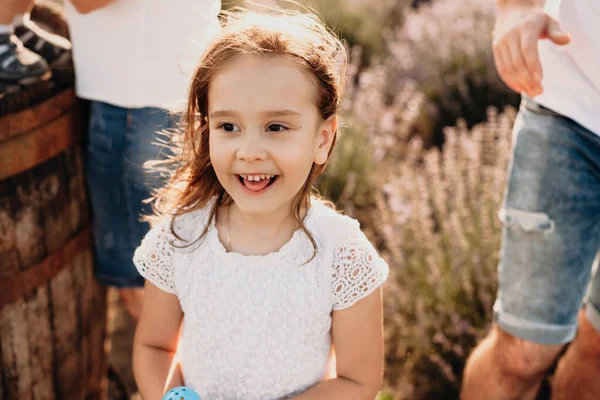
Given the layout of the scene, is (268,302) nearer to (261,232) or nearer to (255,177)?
(261,232)

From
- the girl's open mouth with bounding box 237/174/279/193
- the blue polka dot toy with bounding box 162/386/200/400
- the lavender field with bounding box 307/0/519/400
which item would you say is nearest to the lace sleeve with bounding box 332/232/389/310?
the girl's open mouth with bounding box 237/174/279/193

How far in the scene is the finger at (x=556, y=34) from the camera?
166 cm

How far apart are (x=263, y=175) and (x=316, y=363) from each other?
1.51 feet

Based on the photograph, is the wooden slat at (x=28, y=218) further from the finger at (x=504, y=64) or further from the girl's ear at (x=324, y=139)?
the finger at (x=504, y=64)

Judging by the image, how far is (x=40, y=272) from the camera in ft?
6.83

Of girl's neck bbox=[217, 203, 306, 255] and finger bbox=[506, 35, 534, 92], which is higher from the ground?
finger bbox=[506, 35, 534, 92]

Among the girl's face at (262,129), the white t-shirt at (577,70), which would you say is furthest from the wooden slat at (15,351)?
the white t-shirt at (577,70)

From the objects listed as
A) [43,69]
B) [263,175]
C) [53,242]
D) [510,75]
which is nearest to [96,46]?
[43,69]

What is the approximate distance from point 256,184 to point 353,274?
0.30 metres

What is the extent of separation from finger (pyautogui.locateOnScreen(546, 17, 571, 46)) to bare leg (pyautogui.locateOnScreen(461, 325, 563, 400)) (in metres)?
0.89

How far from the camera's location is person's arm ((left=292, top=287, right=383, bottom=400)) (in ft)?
5.08

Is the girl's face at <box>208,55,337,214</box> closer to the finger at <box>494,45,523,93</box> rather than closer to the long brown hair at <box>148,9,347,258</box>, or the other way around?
the long brown hair at <box>148,9,347,258</box>

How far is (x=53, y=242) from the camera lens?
6.95 ft

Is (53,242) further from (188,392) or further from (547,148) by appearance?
(547,148)
